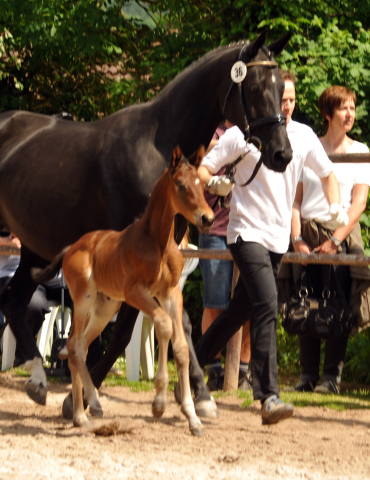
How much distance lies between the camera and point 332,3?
6.99m

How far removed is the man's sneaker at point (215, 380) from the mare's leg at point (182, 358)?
183 centimetres

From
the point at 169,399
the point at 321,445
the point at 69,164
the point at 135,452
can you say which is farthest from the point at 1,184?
the point at 321,445

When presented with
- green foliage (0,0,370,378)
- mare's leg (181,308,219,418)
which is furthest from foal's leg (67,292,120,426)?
green foliage (0,0,370,378)

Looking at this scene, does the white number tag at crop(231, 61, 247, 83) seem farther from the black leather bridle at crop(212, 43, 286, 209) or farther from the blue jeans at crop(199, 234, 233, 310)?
the blue jeans at crop(199, 234, 233, 310)

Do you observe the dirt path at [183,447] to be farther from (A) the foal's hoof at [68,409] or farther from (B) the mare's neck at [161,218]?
(B) the mare's neck at [161,218]

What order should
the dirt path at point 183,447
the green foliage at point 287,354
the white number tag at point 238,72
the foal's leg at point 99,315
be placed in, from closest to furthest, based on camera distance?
the dirt path at point 183,447, the white number tag at point 238,72, the foal's leg at point 99,315, the green foliage at point 287,354

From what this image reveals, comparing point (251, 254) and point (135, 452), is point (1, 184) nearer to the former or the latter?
point (251, 254)

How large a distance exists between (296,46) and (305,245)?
241 centimetres

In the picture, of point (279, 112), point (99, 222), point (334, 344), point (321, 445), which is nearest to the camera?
point (321, 445)

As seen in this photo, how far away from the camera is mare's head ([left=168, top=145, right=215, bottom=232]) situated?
3506 millimetres

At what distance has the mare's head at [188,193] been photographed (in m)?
3.51

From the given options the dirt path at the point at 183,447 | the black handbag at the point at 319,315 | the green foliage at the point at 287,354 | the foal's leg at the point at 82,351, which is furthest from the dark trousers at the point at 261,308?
the green foliage at the point at 287,354

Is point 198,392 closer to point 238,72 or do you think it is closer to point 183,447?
point 183,447

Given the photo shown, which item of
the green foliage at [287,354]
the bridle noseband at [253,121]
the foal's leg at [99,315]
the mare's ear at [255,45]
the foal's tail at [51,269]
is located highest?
the mare's ear at [255,45]
